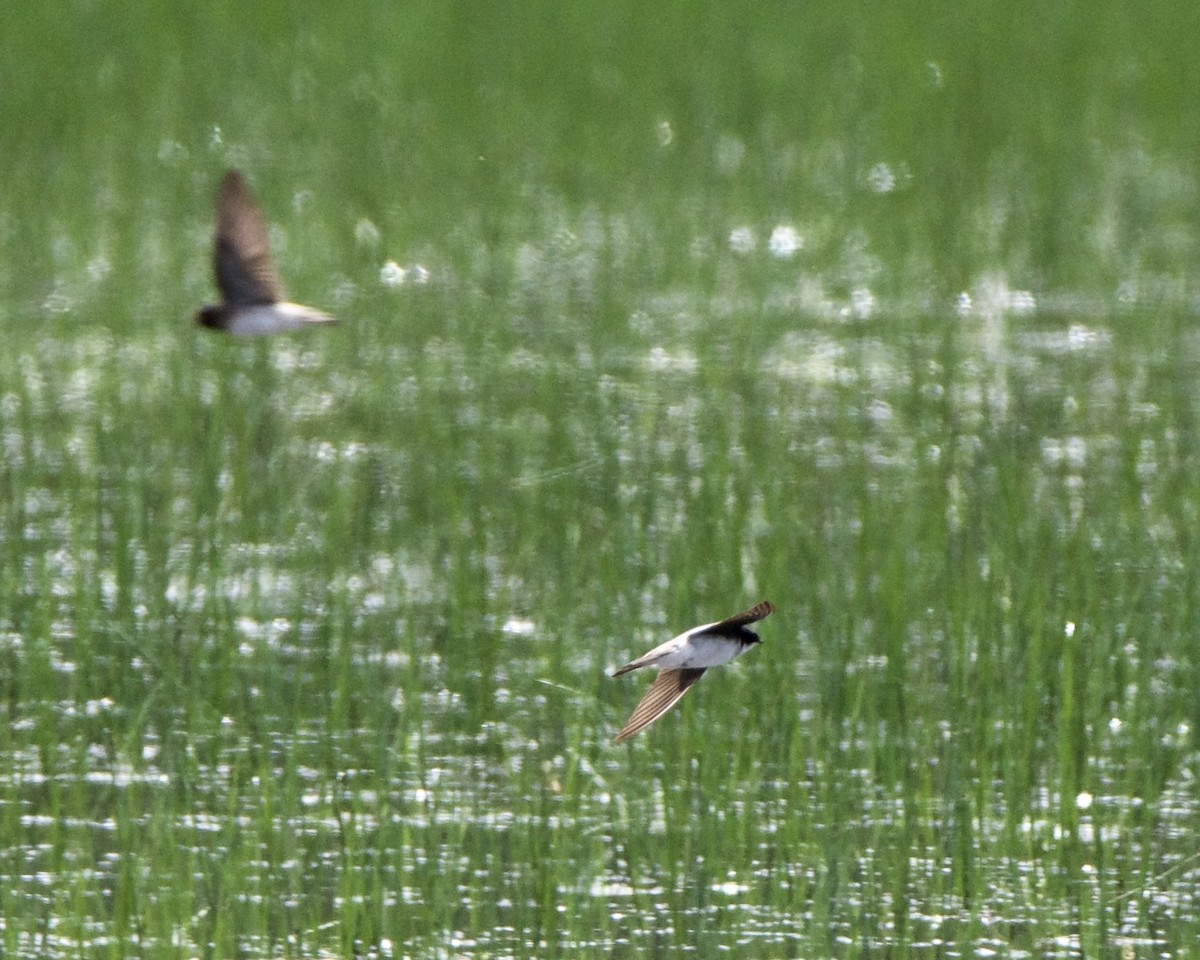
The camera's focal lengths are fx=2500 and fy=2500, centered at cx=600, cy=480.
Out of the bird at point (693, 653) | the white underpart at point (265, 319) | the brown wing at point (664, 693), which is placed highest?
the white underpart at point (265, 319)

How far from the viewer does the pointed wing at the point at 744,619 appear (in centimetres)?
332

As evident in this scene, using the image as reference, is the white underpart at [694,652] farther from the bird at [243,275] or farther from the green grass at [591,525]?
the bird at [243,275]

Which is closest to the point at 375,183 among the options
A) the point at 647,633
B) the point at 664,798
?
the point at 647,633

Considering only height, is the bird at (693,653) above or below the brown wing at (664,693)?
above

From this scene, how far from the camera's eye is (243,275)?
5438 millimetres

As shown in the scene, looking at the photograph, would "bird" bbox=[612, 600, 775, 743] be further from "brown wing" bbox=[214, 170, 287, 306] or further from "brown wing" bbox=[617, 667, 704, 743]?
"brown wing" bbox=[214, 170, 287, 306]

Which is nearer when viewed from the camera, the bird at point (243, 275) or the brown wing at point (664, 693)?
the brown wing at point (664, 693)

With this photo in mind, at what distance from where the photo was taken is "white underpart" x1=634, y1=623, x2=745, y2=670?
3.82 m

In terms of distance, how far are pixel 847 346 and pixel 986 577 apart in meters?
2.44

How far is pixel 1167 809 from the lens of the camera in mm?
4770

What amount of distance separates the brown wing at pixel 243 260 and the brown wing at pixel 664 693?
5.89 feet

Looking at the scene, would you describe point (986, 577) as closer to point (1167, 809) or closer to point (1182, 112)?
point (1167, 809)

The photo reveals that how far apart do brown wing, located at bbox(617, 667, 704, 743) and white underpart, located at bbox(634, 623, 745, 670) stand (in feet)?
0.18

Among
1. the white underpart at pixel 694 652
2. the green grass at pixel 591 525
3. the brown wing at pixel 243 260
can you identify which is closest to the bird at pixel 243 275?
the brown wing at pixel 243 260
